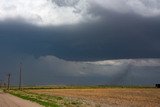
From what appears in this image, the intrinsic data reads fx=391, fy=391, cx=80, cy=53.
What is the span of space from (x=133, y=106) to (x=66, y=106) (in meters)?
10.1

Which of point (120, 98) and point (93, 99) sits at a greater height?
point (120, 98)

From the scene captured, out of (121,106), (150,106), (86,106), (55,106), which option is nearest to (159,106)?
(150,106)

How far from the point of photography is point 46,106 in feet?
155

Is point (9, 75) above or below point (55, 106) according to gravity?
above

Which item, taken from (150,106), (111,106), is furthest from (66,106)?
(150,106)

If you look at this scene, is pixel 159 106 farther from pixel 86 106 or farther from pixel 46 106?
pixel 46 106

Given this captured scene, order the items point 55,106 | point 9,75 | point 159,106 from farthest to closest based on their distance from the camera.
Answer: point 9,75
point 159,106
point 55,106

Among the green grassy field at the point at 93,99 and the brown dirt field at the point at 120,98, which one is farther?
the brown dirt field at the point at 120,98


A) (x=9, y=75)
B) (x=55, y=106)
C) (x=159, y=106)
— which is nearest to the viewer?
(x=55, y=106)

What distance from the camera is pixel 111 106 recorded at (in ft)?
171

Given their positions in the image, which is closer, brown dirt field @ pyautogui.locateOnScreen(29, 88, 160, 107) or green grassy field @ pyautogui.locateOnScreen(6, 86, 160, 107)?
green grassy field @ pyautogui.locateOnScreen(6, 86, 160, 107)

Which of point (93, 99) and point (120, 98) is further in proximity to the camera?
point (120, 98)

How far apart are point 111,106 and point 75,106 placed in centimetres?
624

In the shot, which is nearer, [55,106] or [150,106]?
[55,106]
